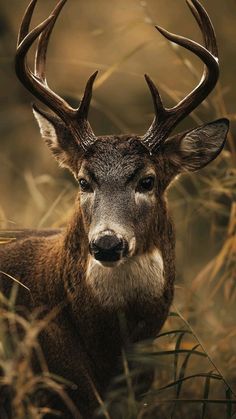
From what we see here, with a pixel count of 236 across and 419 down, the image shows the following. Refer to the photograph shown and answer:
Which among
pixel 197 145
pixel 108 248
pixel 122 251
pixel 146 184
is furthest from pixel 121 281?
pixel 197 145

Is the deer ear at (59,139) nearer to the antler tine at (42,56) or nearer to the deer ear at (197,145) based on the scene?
the antler tine at (42,56)

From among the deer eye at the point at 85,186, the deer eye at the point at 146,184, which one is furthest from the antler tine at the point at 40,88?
the deer eye at the point at 146,184

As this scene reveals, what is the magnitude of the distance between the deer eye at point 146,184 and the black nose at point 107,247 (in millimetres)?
571

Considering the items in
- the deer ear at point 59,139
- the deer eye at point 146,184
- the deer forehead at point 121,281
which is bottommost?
the deer forehead at point 121,281

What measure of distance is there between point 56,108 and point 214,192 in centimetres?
198

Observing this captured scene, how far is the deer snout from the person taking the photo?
586cm

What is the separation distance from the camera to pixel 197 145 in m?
6.77

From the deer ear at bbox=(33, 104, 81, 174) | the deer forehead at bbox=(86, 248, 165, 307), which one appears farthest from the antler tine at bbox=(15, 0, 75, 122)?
the deer forehead at bbox=(86, 248, 165, 307)

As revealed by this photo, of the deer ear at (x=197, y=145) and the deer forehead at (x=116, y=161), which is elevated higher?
the deer forehead at (x=116, y=161)

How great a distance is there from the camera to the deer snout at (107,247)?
586cm

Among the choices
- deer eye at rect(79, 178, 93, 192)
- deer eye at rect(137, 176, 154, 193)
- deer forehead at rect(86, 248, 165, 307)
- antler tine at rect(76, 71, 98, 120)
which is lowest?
deer forehead at rect(86, 248, 165, 307)

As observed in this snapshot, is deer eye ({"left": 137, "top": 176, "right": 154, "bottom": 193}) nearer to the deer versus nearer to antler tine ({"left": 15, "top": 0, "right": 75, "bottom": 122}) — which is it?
the deer

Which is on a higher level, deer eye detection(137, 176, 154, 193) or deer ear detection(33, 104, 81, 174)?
deer ear detection(33, 104, 81, 174)

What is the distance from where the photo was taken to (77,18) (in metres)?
14.5
